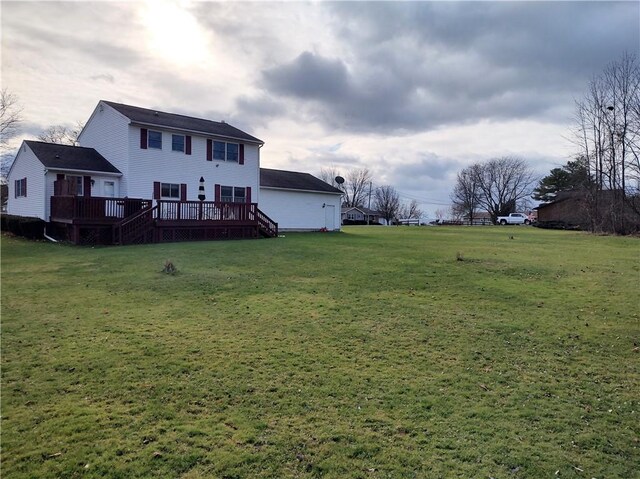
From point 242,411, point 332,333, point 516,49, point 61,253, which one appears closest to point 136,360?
point 242,411

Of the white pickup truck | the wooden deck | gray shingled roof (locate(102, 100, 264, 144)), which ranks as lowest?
the wooden deck

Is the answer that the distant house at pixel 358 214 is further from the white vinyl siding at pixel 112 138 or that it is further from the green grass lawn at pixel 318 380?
the green grass lawn at pixel 318 380

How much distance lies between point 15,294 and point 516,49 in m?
16.7

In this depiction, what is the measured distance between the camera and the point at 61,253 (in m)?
13.7

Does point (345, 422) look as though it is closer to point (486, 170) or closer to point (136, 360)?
point (136, 360)

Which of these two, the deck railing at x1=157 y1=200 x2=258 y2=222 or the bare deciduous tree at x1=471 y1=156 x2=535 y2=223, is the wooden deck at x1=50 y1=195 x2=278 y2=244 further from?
the bare deciduous tree at x1=471 y1=156 x2=535 y2=223

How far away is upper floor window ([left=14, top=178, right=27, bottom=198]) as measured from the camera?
22.5 metres

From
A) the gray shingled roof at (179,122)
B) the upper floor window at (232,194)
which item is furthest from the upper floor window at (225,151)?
the upper floor window at (232,194)

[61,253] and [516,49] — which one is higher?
[516,49]

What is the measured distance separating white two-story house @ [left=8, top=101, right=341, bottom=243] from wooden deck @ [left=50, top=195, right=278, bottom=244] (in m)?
0.04

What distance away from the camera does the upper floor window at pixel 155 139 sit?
2195 centimetres

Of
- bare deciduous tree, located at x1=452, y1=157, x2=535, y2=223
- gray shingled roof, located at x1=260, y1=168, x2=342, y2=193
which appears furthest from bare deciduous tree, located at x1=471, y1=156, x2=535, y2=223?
gray shingled roof, located at x1=260, y1=168, x2=342, y2=193

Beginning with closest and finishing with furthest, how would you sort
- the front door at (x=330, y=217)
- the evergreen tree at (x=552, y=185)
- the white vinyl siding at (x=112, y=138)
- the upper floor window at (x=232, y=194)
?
the white vinyl siding at (x=112, y=138) < the upper floor window at (x=232, y=194) < the front door at (x=330, y=217) < the evergreen tree at (x=552, y=185)

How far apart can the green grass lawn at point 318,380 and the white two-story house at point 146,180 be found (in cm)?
967
